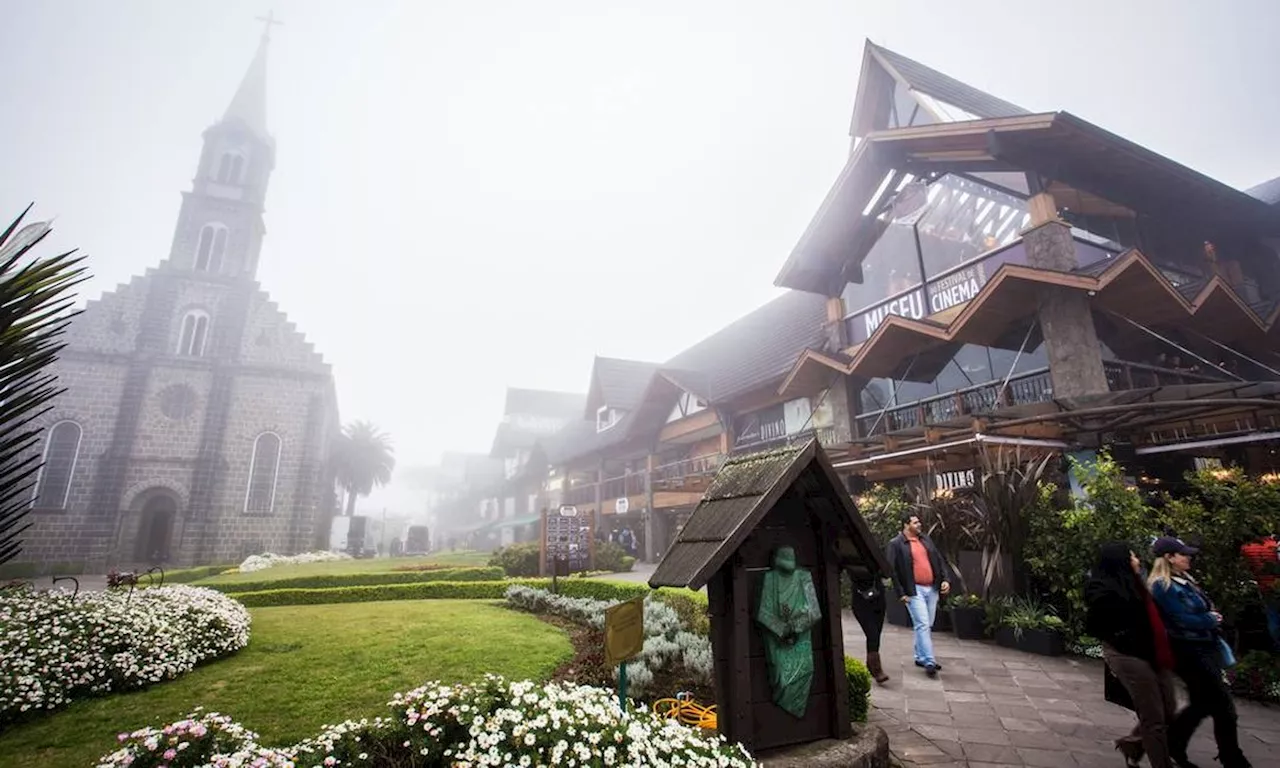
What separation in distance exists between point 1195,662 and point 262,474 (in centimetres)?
3480

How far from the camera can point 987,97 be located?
17.6 metres

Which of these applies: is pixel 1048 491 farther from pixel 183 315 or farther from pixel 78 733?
pixel 183 315

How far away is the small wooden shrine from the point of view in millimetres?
4703

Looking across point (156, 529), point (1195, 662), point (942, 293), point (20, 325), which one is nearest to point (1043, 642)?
point (1195, 662)

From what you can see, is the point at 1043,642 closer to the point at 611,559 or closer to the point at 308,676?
the point at 308,676

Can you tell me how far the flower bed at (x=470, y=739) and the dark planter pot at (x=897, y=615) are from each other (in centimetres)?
749

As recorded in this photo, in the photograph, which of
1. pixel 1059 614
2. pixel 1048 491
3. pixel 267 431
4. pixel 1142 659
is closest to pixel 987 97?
pixel 1048 491

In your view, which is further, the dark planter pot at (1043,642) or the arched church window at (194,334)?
the arched church window at (194,334)

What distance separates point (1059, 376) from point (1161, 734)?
744cm

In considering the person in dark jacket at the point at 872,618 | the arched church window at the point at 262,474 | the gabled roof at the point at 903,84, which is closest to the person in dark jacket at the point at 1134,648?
the person in dark jacket at the point at 872,618

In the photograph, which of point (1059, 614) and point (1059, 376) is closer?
point (1059, 614)

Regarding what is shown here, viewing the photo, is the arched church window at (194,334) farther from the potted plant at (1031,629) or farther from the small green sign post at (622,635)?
the potted plant at (1031,629)

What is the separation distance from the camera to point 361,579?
18.6 m

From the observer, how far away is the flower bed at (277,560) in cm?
2602
